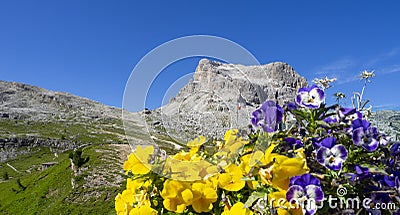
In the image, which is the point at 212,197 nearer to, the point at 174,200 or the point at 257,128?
the point at 174,200

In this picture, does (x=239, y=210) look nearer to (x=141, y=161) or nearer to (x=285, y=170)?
(x=285, y=170)

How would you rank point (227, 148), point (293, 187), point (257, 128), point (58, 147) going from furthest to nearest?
point (58, 147)
point (227, 148)
point (257, 128)
point (293, 187)

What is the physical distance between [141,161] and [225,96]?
1845 mm

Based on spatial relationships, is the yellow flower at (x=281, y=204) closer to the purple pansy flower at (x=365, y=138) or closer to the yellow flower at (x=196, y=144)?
the purple pansy flower at (x=365, y=138)

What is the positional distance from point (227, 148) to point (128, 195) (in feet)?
2.43

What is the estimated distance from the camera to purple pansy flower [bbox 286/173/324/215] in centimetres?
142

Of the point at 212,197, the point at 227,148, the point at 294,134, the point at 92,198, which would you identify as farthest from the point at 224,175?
the point at 92,198

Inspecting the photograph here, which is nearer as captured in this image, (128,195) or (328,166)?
(328,166)

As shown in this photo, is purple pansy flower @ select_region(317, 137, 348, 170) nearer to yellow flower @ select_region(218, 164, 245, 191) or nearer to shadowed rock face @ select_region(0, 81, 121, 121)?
yellow flower @ select_region(218, 164, 245, 191)

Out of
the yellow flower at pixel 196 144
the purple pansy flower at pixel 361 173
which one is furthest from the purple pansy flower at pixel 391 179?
the yellow flower at pixel 196 144

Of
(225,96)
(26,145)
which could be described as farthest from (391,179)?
(26,145)

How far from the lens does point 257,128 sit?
1.79m

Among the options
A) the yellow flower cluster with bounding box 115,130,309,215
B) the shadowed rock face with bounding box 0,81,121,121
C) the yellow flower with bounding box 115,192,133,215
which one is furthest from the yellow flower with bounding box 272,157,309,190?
the shadowed rock face with bounding box 0,81,121,121

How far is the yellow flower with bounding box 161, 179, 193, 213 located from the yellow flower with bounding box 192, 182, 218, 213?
33mm
